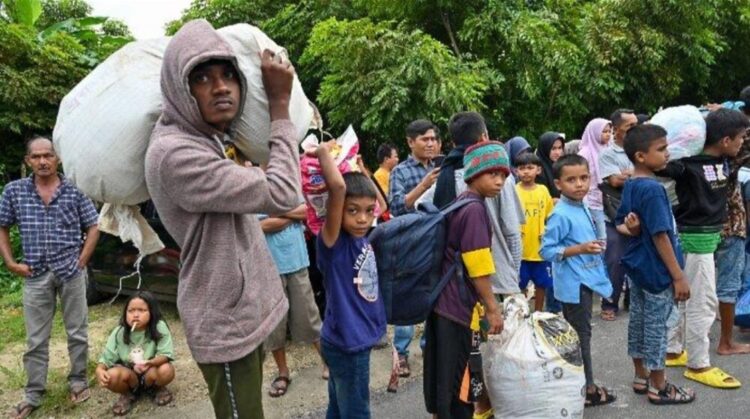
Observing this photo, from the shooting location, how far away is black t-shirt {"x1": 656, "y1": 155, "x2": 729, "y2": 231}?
3896 millimetres

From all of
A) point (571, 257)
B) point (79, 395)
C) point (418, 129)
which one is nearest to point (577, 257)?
point (571, 257)

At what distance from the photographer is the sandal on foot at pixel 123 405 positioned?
12.8 feet

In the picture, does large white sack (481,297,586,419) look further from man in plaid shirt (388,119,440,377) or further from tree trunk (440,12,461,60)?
tree trunk (440,12,461,60)

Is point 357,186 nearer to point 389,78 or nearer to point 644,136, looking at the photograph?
point 644,136

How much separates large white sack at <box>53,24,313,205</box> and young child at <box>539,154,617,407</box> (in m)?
2.29

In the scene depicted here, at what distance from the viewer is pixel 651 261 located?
3576 millimetres

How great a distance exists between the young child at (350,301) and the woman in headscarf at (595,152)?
3520mm

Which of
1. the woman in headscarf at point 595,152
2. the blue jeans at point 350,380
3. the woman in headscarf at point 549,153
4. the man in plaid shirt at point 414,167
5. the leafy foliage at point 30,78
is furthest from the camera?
the leafy foliage at point 30,78

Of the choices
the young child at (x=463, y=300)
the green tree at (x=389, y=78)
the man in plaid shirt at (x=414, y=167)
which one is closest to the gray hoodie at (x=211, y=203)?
the young child at (x=463, y=300)

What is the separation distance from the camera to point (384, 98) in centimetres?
697

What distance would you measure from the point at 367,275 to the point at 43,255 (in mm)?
2474

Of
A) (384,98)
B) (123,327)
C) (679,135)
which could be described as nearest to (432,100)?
(384,98)

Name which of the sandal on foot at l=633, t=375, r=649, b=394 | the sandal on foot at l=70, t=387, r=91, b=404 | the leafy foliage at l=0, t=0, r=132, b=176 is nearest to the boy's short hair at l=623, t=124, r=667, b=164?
the sandal on foot at l=633, t=375, r=649, b=394

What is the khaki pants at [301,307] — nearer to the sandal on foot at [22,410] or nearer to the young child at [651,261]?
the sandal on foot at [22,410]
